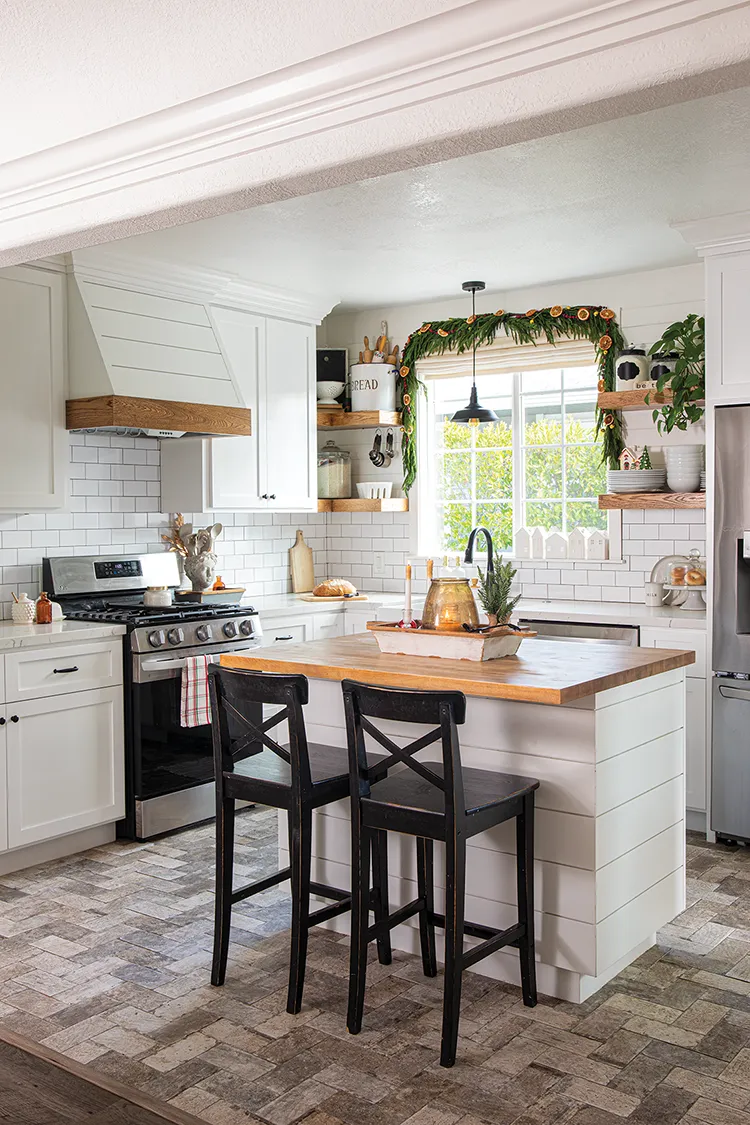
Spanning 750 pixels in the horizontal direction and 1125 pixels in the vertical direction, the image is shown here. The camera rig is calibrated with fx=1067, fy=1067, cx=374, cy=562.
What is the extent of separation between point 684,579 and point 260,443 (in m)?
2.42

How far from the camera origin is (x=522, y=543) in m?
6.17

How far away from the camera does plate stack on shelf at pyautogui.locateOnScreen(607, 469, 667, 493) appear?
5.52 meters

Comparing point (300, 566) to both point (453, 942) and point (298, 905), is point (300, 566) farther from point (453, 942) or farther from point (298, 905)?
point (453, 942)

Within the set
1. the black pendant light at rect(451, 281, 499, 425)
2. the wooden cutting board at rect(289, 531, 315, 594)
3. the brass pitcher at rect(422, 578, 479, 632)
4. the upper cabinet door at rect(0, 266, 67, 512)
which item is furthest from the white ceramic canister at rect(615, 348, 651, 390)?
the upper cabinet door at rect(0, 266, 67, 512)

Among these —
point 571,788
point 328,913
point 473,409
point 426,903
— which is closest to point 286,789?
point 328,913

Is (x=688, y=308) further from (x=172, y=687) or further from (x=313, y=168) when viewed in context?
(x=313, y=168)

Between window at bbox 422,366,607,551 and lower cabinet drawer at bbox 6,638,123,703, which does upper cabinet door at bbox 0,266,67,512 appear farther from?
window at bbox 422,366,607,551

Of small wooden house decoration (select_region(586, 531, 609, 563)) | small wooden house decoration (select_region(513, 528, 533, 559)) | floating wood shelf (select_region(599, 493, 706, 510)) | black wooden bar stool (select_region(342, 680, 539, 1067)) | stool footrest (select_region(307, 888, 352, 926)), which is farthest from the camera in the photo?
small wooden house decoration (select_region(513, 528, 533, 559))

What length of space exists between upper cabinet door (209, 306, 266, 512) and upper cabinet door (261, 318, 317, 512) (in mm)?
67

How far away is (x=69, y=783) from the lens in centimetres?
453

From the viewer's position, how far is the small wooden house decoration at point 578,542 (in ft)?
19.5

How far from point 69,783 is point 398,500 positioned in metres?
2.83

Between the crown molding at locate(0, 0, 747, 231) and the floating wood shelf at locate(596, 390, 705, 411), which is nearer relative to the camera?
the crown molding at locate(0, 0, 747, 231)

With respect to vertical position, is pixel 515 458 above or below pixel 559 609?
above
